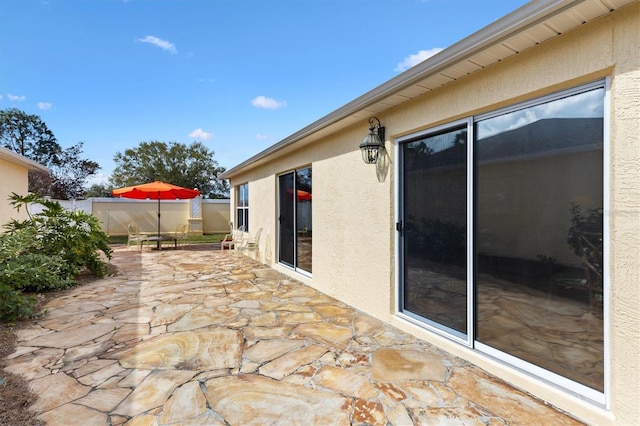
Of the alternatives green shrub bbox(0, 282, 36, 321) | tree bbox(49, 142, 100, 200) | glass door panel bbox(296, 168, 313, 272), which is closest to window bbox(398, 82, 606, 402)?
glass door panel bbox(296, 168, 313, 272)

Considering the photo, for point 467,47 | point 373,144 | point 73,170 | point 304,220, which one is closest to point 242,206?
point 304,220

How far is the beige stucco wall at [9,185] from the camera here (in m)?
8.25

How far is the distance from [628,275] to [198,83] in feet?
38.4

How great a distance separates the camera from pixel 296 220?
664 centimetres

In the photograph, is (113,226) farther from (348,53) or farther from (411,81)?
(411,81)

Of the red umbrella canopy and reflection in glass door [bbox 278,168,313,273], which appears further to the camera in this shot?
the red umbrella canopy

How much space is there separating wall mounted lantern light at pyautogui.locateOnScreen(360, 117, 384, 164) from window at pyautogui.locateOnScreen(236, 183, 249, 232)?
21.1 ft

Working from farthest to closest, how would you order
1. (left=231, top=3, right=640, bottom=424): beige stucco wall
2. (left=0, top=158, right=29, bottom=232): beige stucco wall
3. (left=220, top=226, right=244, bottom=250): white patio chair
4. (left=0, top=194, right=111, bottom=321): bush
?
(left=220, top=226, right=244, bottom=250): white patio chair
(left=0, top=158, right=29, bottom=232): beige stucco wall
(left=0, top=194, right=111, bottom=321): bush
(left=231, top=3, right=640, bottom=424): beige stucco wall

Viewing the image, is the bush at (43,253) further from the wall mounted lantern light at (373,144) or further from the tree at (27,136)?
the tree at (27,136)

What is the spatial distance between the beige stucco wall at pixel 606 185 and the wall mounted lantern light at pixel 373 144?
0.10m

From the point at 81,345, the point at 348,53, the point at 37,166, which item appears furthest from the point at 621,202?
the point at 37,166

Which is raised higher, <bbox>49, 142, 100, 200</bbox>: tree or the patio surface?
<bbox>49, 142, 100, 200</bbox>: tree

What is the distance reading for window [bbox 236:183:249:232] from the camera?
9.96 meters

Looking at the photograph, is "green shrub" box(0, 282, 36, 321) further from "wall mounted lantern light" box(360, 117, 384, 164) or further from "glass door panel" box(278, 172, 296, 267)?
"wall mounted lantern light" box(360, 117, 384, 164)
